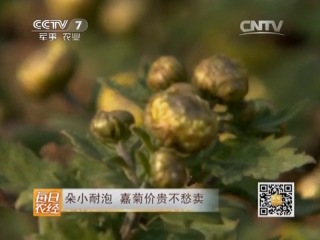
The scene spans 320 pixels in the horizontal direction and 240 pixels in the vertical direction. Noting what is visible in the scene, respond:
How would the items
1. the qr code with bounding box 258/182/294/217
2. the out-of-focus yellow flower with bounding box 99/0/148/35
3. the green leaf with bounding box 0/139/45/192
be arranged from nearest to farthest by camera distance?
the green leaf with bounding box 0/139/45/192 < the qr code with bounding box 258/182/294/217 < the out-of-focus yellow flower with bounding box 99/0/148/35

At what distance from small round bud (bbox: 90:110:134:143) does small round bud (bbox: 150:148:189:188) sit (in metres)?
0.04

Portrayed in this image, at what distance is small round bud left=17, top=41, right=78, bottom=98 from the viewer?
1377 millimetres

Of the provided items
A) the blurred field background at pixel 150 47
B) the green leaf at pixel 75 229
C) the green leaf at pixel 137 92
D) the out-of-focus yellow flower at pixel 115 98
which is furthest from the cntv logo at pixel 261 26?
the green leaf at pixel 75 229

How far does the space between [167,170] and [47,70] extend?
1.55 ft

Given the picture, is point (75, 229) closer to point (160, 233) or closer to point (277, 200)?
point (160, 233)

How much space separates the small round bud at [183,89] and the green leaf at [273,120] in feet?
0.28

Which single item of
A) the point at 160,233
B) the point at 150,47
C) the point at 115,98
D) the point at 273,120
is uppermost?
the point at 150,47

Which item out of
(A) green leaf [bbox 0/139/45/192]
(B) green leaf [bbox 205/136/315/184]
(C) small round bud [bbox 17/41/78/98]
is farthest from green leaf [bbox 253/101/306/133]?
(C) small round bud [bbox 17/41/78/98]

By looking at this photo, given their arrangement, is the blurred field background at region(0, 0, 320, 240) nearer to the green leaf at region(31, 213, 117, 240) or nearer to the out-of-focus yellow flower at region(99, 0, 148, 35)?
the out-of-focus yellow flower at region(99, 0, 148, 35)

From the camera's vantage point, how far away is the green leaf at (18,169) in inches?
42.4

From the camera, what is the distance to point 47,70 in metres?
1.40

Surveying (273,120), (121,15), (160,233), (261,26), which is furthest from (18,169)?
(121,15)

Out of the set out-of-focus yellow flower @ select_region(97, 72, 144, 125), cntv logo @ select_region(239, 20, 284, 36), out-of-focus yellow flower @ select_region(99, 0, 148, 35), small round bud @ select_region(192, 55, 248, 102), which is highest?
out-of-focus yellow flower @ select_region(99, 0, 148, 35)

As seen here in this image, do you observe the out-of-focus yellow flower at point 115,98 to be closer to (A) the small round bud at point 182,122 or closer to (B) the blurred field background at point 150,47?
(B) the blurred field background at point 150,47
